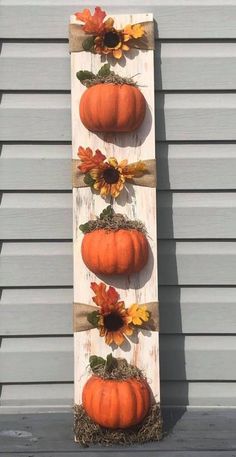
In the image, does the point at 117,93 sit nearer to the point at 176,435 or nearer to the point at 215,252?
the point at 215,252

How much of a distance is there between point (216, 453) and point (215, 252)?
1.01 m

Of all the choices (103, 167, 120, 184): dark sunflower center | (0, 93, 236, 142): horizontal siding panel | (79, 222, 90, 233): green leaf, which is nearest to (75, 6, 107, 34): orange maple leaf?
(0, 93, 236, 142): horizontal siding panel

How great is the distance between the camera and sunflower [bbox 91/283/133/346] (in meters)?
2.96

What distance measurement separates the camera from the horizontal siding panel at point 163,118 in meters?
3.21

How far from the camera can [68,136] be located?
3219 mm

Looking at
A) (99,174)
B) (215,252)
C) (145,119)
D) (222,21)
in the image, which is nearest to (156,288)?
(215,252)

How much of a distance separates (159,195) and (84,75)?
725 millimetres

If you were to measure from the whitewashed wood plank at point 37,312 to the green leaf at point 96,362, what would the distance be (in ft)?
1.06

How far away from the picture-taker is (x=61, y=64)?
10.5 ft

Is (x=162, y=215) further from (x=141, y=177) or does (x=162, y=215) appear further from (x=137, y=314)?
(x=137, y=314)

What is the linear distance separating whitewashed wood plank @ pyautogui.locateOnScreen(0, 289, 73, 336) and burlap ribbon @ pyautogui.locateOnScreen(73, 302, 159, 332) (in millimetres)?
231

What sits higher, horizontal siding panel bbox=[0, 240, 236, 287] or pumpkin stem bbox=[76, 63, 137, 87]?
pumpkin stem bbox=[76, 63, 137, 87]

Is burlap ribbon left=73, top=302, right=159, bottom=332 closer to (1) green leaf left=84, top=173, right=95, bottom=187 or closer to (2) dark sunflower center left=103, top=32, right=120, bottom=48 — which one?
(1) green leaf left=84, top=173, right=95, bottom=187

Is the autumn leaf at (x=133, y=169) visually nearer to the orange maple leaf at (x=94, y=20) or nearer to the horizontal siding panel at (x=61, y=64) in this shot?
the horizontal siding panel at (x=61, y=64)
